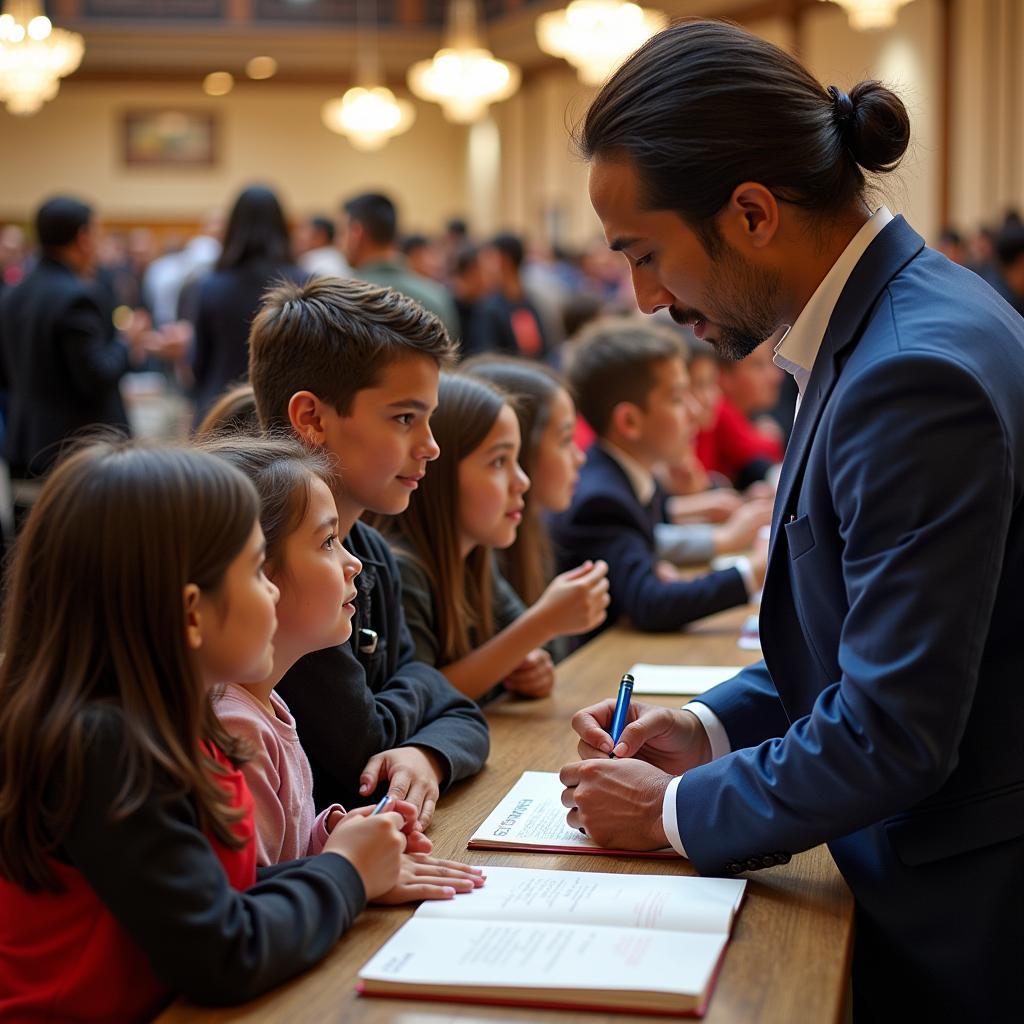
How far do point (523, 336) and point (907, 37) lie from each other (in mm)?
4694

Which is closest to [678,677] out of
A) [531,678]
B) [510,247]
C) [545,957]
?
[531,678]

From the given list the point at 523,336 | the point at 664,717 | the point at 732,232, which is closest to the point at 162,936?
the point at 664,717

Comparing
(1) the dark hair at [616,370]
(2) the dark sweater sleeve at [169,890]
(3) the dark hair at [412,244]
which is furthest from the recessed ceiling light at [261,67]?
(2) the dark sweater sleeve at [169,890]

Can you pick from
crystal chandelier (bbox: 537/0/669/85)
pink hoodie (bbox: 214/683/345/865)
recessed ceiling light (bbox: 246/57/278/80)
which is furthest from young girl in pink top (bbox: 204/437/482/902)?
recessed ceiling light (bbox: 246/57/278/80)

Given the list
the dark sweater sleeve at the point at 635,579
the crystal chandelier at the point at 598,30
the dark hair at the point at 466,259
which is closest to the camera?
the dark sweater sleeve at the point at 635,579

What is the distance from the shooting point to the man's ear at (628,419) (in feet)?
11.6

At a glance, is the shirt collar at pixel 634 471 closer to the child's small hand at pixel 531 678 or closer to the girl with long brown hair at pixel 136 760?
the child's small hand at pixel 531 678

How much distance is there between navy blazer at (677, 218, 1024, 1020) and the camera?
1306 millimetres

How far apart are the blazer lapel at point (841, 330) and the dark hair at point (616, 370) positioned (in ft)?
6.53

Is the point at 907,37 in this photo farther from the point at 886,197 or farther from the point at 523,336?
Answer: the point at 886,197

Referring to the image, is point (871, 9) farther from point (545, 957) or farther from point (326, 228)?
point (545, 957)

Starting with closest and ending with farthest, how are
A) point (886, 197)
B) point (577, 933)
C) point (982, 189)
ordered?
point (577, 933)
point (886, 197)
point (982, 189)

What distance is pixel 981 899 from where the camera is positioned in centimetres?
143

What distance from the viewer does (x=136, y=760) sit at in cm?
121
